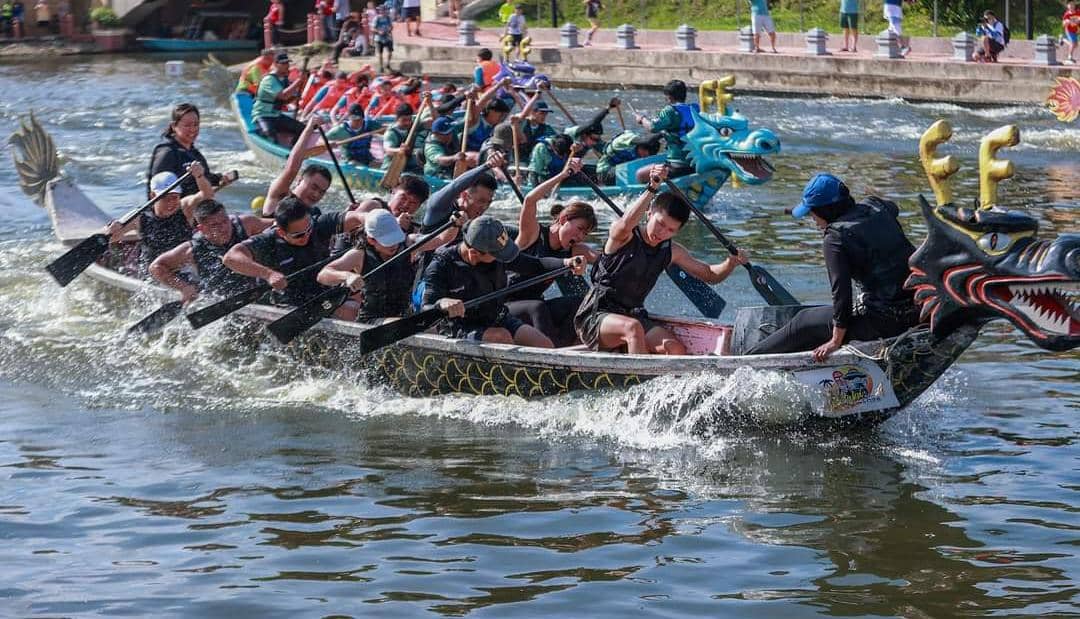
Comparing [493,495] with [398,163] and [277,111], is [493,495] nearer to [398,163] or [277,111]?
[398,163]

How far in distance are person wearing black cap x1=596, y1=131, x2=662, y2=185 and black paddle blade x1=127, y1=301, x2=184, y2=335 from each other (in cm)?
758

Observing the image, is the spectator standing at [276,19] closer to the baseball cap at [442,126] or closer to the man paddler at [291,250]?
the baseball cap at [442,126]

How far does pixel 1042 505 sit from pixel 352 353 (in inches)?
213

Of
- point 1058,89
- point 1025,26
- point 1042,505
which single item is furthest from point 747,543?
point 1025,26

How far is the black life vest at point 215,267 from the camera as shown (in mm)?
13344

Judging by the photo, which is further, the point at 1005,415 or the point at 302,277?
the point at 302,277

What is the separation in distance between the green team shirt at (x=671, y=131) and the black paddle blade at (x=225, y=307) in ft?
25.5

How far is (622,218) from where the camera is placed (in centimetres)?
1078

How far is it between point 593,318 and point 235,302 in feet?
10.6

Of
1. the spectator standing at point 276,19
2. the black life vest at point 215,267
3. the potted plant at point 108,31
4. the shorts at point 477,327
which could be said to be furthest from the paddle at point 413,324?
the potted plant at point 108,31

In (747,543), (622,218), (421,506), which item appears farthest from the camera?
(622,218)

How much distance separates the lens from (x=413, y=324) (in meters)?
11.2

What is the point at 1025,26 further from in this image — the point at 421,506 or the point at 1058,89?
the point at 421,506

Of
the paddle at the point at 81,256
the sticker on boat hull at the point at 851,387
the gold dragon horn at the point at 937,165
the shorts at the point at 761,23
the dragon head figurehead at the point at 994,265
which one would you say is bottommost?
the sticker on boat hull at the point at 851,387
